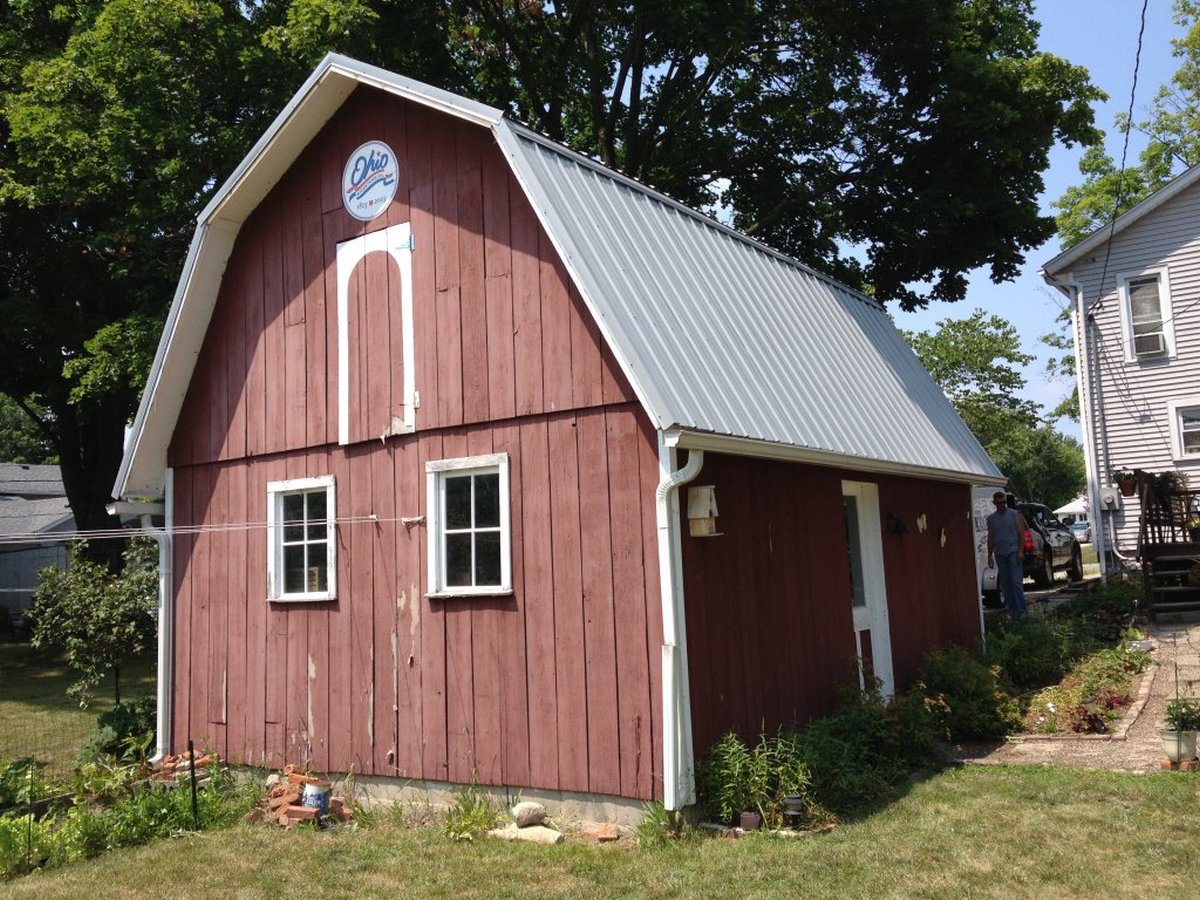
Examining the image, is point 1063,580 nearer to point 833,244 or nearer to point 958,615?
point 833,244

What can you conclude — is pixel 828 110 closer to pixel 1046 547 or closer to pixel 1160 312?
pixel 1160 312

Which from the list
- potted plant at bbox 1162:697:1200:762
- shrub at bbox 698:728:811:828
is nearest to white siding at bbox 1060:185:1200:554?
potted plant at bbox 1162:697:1200:762

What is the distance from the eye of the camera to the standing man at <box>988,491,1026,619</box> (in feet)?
48.6

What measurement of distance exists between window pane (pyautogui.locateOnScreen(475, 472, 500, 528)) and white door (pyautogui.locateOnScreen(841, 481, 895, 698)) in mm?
3771

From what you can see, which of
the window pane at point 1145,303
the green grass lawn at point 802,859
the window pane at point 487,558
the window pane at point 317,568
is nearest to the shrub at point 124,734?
the window pane at point 317,568

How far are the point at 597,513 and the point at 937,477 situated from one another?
5.65m

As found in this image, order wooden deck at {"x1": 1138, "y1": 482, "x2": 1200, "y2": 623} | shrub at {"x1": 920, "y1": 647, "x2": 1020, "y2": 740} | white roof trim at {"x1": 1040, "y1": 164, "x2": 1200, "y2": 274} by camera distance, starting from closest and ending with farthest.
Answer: shrub at {"x1": 920, "y1": 647, "x2": 1020, "y2": 740} < wooden deck at {"x1": 1138, "y1": 482, "x2": 1200, "y2": 623} < white roof trim at {"x1": 1040, "y1": 164, "x2": 1200, "y2": 274}

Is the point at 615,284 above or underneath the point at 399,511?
above

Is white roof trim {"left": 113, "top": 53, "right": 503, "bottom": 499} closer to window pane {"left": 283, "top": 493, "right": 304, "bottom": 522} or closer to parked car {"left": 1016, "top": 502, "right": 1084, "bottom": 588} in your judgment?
window pane {"left": 283, "top": 493, "right": 304, "bottom": 522}

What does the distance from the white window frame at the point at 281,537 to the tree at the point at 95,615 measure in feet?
10.7

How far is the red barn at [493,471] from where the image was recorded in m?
7.32

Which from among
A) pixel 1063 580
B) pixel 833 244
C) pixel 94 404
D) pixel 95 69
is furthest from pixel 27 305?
pixel 1063 580

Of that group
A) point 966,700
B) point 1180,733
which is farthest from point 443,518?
point 1180,733

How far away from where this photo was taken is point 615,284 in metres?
7.63
